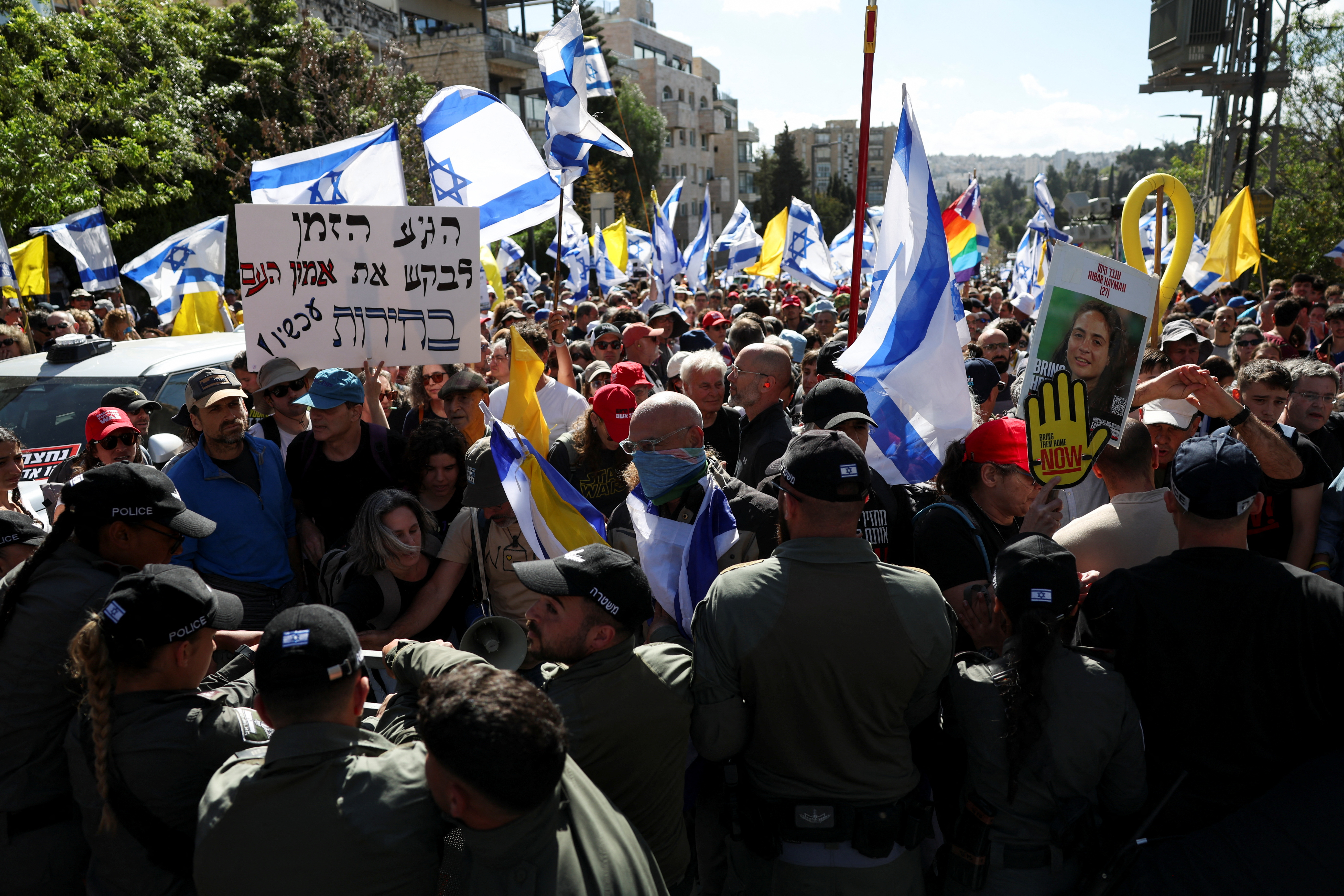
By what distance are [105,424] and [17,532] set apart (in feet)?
4.20

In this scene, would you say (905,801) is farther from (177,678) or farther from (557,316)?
(557,316)

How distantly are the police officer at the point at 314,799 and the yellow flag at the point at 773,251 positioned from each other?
14273 millimetres

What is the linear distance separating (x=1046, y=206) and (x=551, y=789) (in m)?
13.1

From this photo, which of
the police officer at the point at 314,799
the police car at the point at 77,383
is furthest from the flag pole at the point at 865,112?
the police car at the point at 77,383

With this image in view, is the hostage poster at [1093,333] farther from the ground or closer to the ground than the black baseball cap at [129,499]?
farther from the ground

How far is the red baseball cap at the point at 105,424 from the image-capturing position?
183 inches

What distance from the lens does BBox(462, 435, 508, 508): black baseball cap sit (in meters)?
3.54

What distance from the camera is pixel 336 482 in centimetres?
436

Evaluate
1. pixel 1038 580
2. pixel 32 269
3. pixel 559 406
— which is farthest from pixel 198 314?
pixel 1038 580

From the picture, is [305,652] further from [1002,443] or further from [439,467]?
[1002,443]

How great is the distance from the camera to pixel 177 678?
7.68ft

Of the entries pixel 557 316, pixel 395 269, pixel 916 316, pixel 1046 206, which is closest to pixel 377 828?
pixel 916 316

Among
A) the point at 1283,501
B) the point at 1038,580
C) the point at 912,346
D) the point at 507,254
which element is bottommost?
the point at 1283,501

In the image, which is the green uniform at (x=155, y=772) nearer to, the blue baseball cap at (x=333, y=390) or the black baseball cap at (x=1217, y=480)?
the blue baseball cap at (x=333, y=390)
